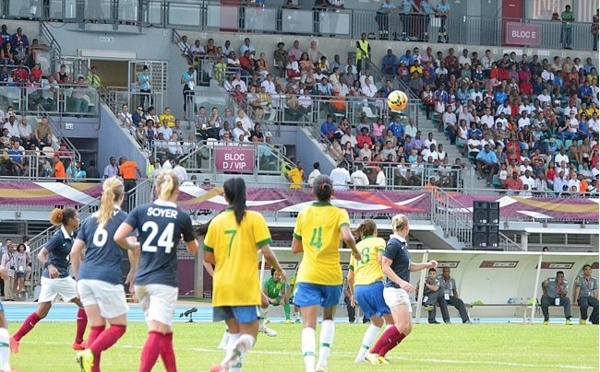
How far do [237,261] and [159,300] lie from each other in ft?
2.57

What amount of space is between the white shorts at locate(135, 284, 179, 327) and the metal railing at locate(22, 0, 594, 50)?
34.4 meters

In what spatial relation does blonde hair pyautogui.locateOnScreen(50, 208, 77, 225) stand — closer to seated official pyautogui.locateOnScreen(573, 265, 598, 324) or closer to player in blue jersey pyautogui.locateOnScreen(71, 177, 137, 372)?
player in blue jersey pyautogui.locateOnScreen(71, 177, 137, 372)

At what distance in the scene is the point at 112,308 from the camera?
14188 mm

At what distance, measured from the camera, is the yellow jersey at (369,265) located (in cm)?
1902

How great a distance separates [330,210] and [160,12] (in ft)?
111

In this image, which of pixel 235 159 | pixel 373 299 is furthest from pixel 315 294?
pixel 235 159

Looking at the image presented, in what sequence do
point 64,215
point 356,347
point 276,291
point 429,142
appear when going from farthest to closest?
1. point 429,142
2. point 276,291
3. point 356,347
4. point 64,215

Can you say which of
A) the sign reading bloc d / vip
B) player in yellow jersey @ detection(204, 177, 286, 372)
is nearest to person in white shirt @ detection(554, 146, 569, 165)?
the sign reading bloc d / vip

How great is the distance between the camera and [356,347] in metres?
21.9

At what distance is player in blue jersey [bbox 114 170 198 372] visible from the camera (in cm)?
1305

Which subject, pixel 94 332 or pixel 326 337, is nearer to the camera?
pixel 94 332

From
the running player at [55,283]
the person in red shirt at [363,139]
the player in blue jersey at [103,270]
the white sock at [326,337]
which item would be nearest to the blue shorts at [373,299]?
the white sock at [326,337]

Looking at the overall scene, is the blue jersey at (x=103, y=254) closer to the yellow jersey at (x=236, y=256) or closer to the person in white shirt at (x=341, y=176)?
the yellow jersey at (x=236, y=256)

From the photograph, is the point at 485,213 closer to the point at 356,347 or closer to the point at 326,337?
the point at 356,347
